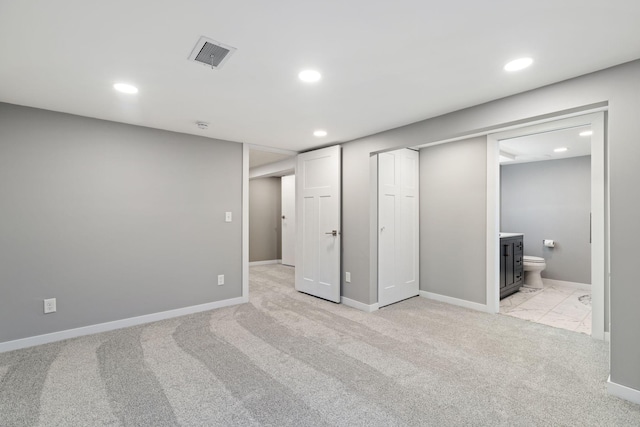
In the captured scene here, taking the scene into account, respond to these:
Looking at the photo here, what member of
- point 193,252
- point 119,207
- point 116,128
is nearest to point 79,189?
point 119,207

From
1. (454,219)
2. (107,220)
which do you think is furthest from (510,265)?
(107,220)

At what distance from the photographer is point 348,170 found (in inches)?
159

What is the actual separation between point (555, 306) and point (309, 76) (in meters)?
4.26

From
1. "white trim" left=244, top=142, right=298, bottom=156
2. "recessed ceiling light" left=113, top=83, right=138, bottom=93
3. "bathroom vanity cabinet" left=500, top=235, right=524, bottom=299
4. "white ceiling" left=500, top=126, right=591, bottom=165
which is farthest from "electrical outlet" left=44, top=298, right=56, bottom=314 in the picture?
"white ceiling" left=500, top=126, right=591, bottom=165

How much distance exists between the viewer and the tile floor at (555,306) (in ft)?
11.2

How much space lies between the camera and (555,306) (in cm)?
399

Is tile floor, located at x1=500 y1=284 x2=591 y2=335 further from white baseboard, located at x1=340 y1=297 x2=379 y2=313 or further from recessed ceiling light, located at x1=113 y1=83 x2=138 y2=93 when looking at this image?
recessed ceiling light, located at x1=113 y1=83 x2=138 y2=93

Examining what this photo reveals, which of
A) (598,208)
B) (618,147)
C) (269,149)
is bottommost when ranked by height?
(598,208)

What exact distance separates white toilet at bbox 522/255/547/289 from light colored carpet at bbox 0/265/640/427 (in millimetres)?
2030

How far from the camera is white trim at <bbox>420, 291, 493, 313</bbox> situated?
373 cm

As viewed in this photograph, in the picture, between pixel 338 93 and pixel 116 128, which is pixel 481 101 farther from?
pixel 116 128

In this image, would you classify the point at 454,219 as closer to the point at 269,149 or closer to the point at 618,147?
the point at 618,147

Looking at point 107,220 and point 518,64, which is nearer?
point 518,64

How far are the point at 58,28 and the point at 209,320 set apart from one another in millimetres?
2878
